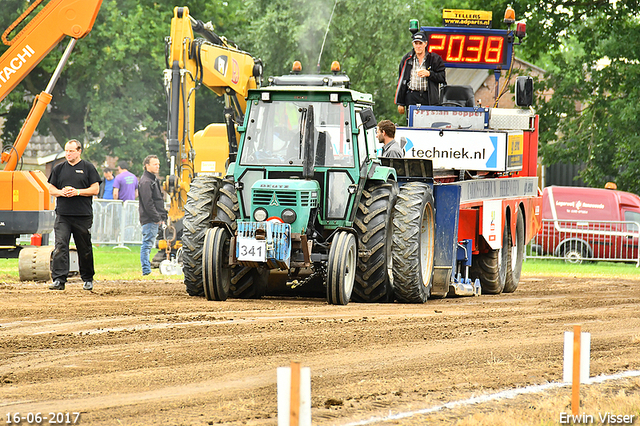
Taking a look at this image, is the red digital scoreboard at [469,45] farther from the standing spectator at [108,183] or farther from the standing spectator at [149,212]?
the standing spectator at [108,183]

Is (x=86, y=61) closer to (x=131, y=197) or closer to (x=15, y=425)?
(x=131, y=197)

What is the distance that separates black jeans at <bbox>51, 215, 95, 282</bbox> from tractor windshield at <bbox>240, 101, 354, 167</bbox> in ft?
8.65

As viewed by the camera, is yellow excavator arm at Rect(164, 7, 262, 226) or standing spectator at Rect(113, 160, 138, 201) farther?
standing spectator at Rect(113, 160, 138, 201)

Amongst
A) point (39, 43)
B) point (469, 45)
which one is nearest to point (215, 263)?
point (39, 43)

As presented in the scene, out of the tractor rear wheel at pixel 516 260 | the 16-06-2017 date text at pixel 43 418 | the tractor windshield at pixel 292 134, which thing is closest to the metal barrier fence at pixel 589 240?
the tractor rear wheel at pixel 516 260

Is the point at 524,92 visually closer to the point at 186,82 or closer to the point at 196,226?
the point at 186,82

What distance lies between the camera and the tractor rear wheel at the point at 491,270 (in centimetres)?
1588

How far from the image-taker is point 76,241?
13.5m

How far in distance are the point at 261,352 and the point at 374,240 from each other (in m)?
4.04

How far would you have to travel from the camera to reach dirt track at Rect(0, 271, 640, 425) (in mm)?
6340

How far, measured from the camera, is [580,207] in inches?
1027

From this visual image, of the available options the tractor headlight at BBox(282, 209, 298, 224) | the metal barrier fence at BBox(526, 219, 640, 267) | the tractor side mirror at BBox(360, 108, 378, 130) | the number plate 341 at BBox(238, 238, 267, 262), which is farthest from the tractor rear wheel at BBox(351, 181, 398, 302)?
the metal barrier fence at BBox(526, 219, 640, 267)

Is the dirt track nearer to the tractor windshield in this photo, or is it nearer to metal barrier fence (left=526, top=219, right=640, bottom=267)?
the tractor windshield

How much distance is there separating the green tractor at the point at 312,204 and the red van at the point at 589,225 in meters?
13.7
